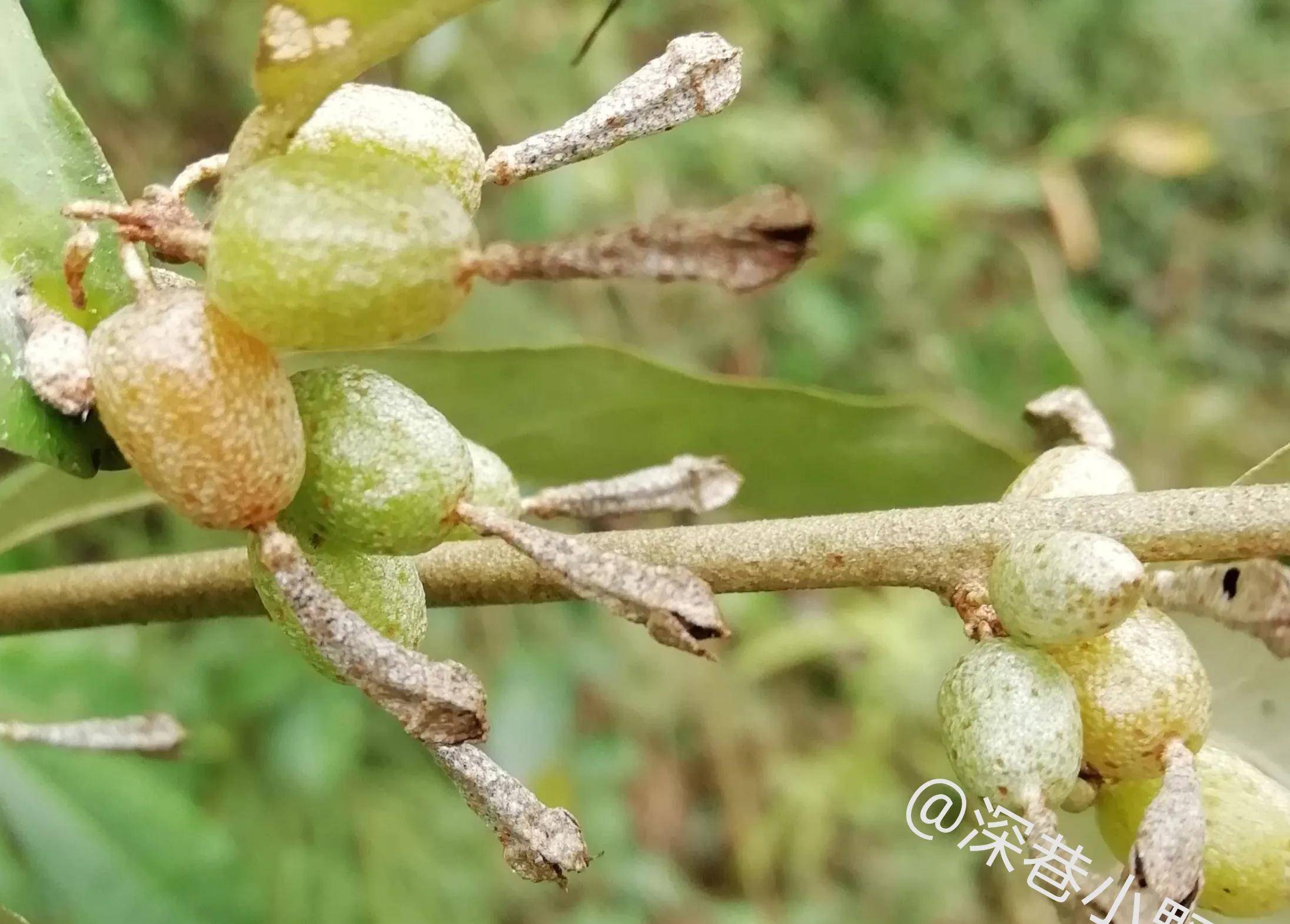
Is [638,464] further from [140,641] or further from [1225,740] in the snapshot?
[140,641]

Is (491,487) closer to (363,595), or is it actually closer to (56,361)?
(363,595)

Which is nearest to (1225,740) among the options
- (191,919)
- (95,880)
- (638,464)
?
(638,464)

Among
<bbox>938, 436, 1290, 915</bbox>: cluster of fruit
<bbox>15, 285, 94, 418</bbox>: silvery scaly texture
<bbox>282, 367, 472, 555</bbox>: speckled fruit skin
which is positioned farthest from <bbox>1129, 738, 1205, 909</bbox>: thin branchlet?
<bbox>15, 285, 94, 418</bbox>: silvery scaly texture

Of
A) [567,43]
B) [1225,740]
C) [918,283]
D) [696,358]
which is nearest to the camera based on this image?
[1225,740]

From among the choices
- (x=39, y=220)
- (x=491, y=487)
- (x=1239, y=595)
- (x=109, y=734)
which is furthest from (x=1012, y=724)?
(x=109, y=734)

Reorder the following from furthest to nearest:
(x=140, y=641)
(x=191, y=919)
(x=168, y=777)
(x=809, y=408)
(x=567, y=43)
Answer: (x=567, y=43)
(x=140, y=641)
(x=168, y=777)
(x=191, y=919)
(x=809, y=408)
